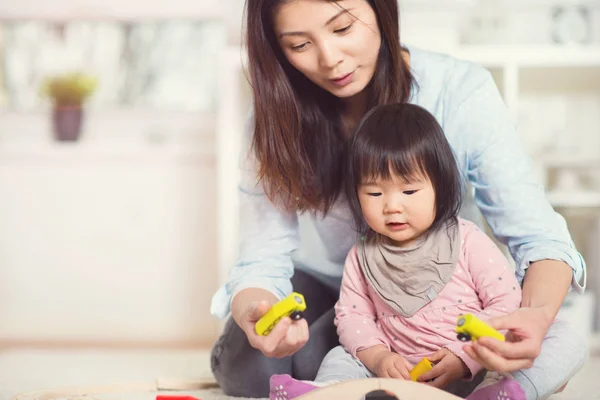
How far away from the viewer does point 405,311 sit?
1246mm

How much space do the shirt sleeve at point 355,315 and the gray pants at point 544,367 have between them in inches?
1.2

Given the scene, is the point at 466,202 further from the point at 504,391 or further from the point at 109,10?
the point at 109,10

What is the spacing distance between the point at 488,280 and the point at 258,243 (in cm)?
44

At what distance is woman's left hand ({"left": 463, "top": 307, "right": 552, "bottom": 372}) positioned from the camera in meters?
0.97

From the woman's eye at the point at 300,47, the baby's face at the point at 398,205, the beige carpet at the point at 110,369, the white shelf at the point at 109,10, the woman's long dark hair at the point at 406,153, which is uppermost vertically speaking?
the white shelf at the point at 109,10

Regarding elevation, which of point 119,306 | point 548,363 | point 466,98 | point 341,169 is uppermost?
point 466,98

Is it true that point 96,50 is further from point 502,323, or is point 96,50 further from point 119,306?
point 502,323

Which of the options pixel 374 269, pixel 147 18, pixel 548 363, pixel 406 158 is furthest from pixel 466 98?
pixel 147 18

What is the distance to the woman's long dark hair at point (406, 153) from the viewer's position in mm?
1204

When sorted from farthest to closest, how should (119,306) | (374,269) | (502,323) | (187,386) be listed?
(119,306), (187,386), (374,269), (502,323)

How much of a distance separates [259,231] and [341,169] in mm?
190

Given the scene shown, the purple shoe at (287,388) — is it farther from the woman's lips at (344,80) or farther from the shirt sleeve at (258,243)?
the woman's lips at (344,80)

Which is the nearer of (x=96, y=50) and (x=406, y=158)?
(x=406, y=158)

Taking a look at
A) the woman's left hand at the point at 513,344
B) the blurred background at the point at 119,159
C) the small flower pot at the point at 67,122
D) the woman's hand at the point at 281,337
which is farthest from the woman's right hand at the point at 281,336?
the small flower pot at the point at 67,122
